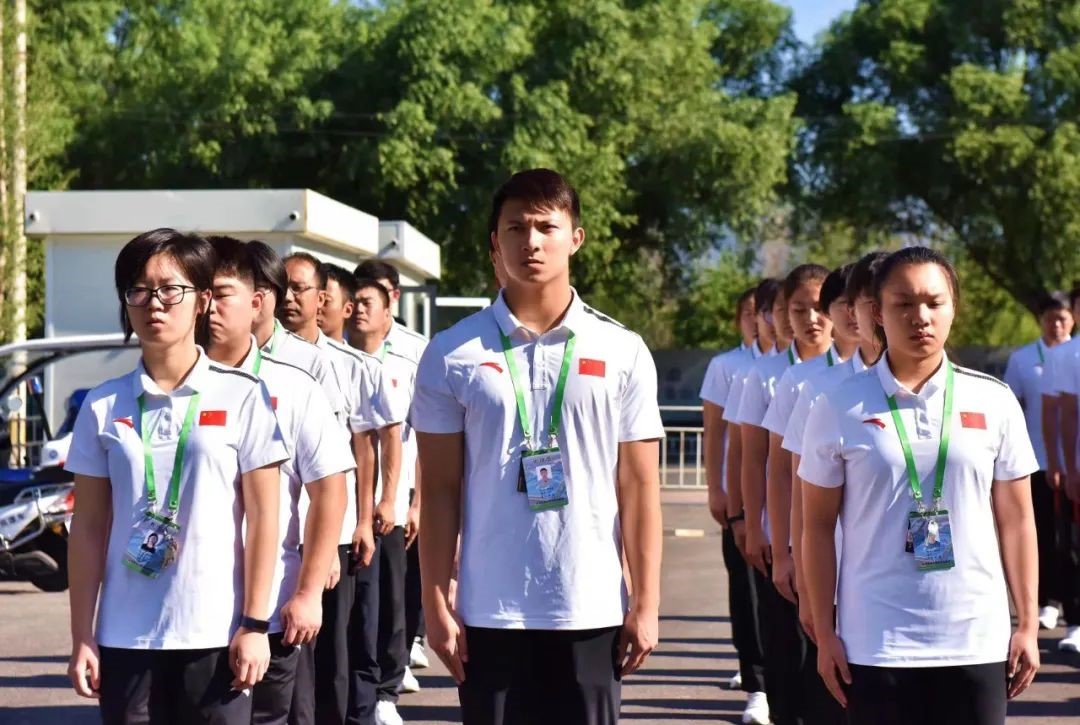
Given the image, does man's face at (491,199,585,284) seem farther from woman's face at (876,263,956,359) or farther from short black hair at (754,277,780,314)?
short black hair at (754,277,780,314)

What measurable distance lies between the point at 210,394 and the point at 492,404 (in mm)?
729

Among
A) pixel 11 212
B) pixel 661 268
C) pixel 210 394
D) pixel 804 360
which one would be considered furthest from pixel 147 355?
pixel 661 268

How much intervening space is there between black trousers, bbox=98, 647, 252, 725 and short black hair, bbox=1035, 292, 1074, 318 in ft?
26.2

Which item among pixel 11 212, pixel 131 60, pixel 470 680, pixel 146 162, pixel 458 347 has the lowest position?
pixel 470 680

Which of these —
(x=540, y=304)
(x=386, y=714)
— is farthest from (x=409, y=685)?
(x=540, y=304)

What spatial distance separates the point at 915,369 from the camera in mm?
4871

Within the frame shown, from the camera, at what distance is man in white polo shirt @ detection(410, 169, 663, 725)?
4699 mm

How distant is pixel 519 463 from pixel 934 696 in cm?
119

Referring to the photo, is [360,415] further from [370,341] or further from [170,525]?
[170,525]

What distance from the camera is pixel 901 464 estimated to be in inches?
187

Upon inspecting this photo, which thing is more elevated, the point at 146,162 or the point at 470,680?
the point at 146,162

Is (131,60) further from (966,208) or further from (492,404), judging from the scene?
(492,404)

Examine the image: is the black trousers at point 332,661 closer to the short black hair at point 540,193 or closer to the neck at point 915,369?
the short black hair at point 540,193

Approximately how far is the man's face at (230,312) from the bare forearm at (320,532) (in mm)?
750
